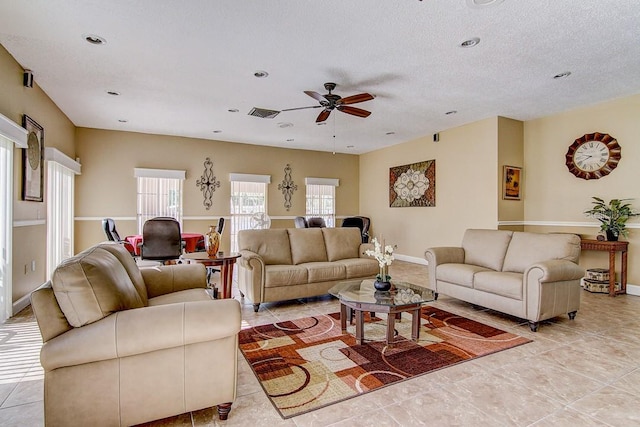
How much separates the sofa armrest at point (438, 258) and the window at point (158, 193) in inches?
207

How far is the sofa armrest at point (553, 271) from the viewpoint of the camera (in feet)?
10.3

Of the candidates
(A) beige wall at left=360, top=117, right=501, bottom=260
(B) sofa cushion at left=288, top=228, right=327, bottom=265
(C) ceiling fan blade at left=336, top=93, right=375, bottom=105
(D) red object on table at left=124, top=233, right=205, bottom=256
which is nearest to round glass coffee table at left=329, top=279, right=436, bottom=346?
(B) sofa cushion at left=288, top=228, right=327, bottom=265

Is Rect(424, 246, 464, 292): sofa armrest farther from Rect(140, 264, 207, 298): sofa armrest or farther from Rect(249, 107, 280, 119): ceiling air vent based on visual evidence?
Rect(249, 107, 280, 119): ceiling air vent

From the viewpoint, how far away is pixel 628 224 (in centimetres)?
469

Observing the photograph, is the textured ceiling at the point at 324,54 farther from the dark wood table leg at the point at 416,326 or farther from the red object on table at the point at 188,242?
the dark wood table leg at the point at 416,326

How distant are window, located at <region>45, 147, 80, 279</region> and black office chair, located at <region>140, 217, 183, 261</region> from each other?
176 cm

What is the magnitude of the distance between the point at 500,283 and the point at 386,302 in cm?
147

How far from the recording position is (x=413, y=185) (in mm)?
7402

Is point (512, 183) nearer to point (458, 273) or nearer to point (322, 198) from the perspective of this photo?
point (458, 273)

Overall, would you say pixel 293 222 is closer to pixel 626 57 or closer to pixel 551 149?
pixel 551 149

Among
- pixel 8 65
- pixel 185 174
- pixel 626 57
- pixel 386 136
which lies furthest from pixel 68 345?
pixel 386 136

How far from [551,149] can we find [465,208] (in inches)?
64.8

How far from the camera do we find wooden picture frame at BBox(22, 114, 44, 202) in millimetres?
3871

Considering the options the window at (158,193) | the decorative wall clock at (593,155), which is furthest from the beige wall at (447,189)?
the window at (158,193)
